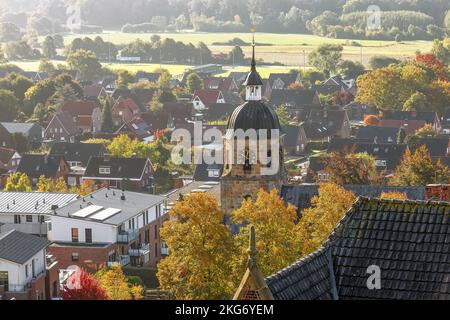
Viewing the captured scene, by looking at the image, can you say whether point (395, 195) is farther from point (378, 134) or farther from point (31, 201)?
point (378, 134)

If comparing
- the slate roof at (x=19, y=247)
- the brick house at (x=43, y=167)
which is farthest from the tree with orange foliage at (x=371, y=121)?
the slate roof at (x=19, y=247)

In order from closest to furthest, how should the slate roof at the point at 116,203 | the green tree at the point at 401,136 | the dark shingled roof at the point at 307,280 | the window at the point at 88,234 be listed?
the dark shingled roof at the point at 307,280, the window at the point at 88,234, the slate roof at the point at 116,203, the green tree at the point at 401,136

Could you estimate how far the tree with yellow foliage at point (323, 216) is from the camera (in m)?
41.9

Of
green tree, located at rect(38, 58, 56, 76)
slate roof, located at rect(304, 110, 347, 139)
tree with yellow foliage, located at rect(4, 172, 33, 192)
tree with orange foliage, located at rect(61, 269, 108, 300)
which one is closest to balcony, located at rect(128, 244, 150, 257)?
tree with orange foliage, located at rect(61, 269, 108, 300)

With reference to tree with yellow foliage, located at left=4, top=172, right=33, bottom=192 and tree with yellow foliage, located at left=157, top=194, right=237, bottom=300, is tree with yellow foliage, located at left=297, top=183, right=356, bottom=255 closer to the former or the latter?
tree with yellow foliage, located at left=157, top=194, right=237, bottom=300

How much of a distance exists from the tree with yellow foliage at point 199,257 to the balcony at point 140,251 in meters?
12.7

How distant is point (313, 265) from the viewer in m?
20.1

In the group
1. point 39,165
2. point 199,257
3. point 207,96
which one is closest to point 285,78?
point 207,96

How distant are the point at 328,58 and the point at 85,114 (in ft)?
199

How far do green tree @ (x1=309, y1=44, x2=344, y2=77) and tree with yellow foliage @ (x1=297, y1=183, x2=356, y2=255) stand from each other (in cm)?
12984

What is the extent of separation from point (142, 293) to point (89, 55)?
135034mm

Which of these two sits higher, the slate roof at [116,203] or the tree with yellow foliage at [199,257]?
the tree with yellow foliage at [199,257]

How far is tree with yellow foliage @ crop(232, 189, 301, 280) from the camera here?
40.4 metres

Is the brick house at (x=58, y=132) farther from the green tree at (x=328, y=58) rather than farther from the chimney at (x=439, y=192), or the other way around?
the chimney at (x=439, y=192)
